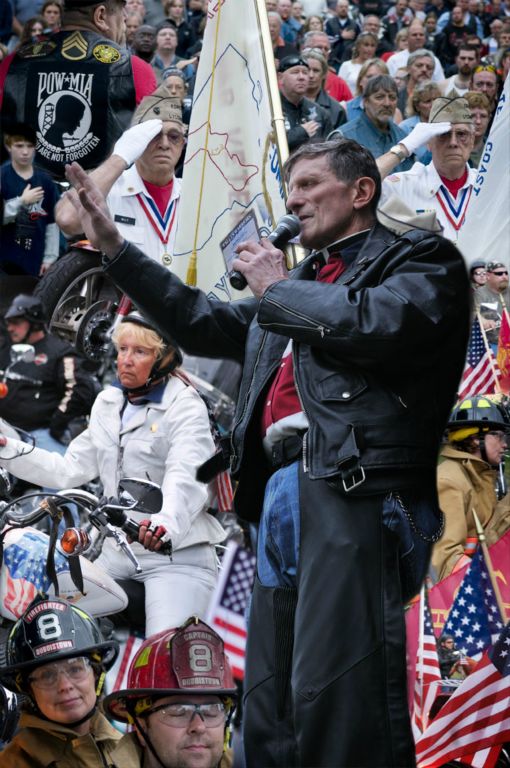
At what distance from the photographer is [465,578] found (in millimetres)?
7250

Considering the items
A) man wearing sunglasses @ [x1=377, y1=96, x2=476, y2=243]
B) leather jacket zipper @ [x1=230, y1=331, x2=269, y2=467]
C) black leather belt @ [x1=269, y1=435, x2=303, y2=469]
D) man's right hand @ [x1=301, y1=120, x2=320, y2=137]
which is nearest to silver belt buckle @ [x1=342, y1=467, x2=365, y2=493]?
black leather belt @ [x1=269, y1=435, x2=303, y2=469]

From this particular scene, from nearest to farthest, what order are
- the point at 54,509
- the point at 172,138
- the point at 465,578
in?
the point at 54,509, the point at 465,578, the point at 172,138

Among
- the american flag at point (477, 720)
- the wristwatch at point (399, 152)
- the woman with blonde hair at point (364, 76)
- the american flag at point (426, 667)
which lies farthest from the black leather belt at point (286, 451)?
the woman with blonde hair at point (364, 76)

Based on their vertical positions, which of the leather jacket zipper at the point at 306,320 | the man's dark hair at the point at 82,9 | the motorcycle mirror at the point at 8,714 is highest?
the man's dark hair at the point at 82,9

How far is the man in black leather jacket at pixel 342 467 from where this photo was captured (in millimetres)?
4121

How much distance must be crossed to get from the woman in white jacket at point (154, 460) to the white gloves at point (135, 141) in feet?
3.36

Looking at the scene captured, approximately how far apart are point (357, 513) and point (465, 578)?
3217 millimetres

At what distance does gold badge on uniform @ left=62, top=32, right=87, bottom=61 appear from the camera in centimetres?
757

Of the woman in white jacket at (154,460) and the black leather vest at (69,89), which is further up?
the black leather vest at (69,89)

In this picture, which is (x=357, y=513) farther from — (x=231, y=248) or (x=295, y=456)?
(x=231, y=248)

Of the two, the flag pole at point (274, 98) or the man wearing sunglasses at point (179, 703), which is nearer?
the man wearing sunglasses at point (179, 703)

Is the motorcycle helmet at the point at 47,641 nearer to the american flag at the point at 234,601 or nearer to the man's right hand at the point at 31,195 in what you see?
the american flag at the point at 234,601

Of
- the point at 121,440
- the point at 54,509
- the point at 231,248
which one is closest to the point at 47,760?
the point at 54,509

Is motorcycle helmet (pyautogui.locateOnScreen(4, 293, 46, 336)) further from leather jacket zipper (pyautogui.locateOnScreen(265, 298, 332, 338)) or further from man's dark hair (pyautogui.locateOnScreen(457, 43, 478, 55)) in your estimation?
man's dark hair (pyautogui.locateOnScreen(457, 43, 478, 55))
